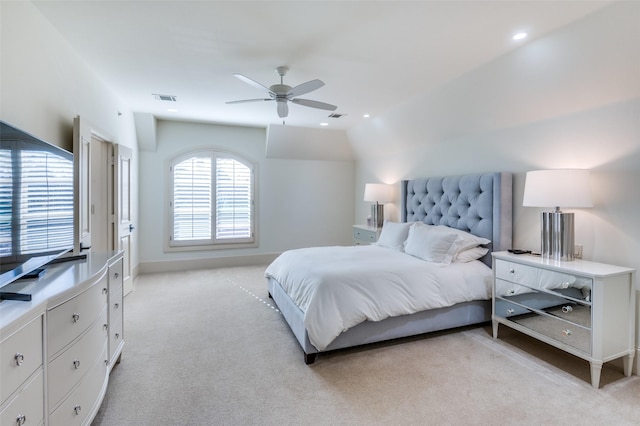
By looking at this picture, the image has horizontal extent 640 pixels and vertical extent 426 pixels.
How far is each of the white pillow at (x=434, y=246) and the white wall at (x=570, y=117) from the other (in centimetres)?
76

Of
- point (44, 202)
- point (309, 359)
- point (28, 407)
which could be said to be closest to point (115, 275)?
point (44, 202)

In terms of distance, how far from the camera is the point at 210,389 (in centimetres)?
215

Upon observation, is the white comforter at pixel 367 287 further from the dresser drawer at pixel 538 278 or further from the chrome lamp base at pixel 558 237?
the chrome lamp base at pixel 558 237

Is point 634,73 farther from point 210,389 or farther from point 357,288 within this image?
point 210,389

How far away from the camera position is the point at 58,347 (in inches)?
56.3

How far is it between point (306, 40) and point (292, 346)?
2678 mm

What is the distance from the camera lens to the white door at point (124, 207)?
3.78 metres

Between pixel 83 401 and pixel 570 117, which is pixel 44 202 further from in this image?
pixel 570 117

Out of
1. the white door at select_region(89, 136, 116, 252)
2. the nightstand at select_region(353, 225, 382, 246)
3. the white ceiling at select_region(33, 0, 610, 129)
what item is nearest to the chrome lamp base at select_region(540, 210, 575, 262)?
the white ceiling at select_region(33, 0, 610, 129)

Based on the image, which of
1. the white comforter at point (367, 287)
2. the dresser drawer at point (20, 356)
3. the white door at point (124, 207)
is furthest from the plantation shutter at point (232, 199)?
the dresser drawer at point (20, 356)

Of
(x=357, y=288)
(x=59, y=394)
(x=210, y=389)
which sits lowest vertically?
(x=210, y=389)

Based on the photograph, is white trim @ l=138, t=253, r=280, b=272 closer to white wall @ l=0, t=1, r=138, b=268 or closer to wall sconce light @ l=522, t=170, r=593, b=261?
white wall @ l=0, t=1, r=138, b=268

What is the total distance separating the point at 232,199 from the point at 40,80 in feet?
12.3

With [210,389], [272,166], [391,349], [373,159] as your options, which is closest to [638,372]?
[391,349]
